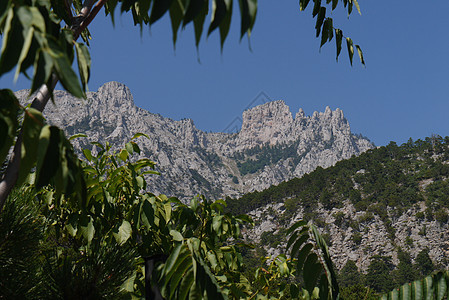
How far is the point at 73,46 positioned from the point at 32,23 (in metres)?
0.36

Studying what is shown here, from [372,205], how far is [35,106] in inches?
2621

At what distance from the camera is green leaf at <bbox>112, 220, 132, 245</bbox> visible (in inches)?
91.7

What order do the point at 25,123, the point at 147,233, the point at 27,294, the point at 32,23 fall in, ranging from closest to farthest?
the point at 32,23 → the point at 25,123 → the point at 27,294 → the point at 147,233

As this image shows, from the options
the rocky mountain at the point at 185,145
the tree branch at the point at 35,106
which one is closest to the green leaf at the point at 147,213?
the tree branch at the point at 35,106

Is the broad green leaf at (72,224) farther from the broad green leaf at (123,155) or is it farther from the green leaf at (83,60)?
the green leaf at (83,60)

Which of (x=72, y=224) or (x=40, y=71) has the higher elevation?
(x=72, y=224)

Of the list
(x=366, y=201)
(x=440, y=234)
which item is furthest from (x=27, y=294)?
(x=366, y=201)

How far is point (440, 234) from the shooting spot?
5184 cm

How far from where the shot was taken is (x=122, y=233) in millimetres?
2398

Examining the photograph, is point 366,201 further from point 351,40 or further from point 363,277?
point 351,40

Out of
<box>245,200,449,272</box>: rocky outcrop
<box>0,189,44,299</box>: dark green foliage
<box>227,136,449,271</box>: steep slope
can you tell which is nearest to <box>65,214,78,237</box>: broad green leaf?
<box>0,189,44,299</box>: dark green foliage

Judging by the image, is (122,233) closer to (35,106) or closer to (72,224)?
(72,224)

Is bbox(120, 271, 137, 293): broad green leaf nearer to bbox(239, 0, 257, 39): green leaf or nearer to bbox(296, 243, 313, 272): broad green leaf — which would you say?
bbox(296, 243, 313, 272): broad green leaf

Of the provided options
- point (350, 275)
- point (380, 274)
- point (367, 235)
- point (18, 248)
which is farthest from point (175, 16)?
point (367, 235)
